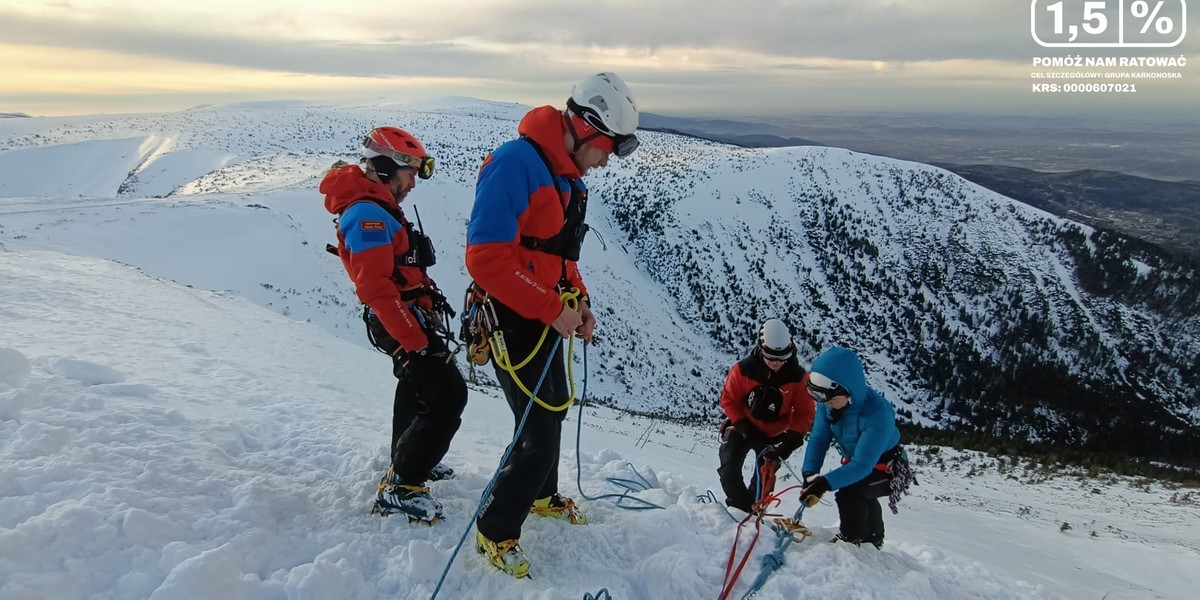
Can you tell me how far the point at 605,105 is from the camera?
3201 mm

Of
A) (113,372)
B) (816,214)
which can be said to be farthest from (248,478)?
(816,214)

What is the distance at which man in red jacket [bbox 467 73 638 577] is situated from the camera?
3.00 meters

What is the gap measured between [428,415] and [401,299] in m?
0.75

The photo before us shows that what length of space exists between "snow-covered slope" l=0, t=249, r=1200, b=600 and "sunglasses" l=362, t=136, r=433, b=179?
6.84ft

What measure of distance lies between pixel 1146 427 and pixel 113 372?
40679 mm

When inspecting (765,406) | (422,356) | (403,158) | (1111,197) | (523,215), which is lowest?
(765,406)

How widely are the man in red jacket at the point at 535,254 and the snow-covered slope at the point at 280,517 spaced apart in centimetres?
45

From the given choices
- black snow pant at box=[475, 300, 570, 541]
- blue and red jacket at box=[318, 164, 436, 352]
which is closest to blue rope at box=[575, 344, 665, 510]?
black snow pant at box=[475, 300, 570, 541]

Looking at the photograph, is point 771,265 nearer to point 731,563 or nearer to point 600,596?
point 731,563

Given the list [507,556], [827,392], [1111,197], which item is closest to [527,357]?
[507,556]

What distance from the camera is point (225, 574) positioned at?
2793mm

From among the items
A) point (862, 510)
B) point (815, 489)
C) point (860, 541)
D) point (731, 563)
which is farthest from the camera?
point (862, 510)

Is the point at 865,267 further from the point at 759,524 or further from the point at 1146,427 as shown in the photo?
the point at 759,524

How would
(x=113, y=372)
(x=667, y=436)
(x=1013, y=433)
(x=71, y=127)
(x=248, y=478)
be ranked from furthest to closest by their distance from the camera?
(x=71, y=127) < (x=1013, y=433) < (x=667, y=436) < (x=113, y=372) < (x=248, y=478)
